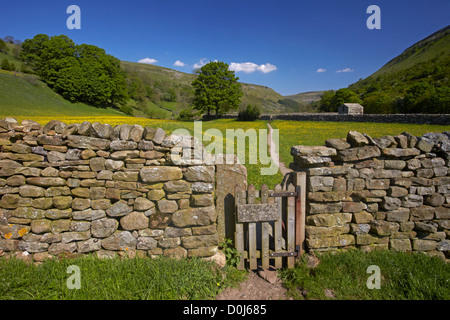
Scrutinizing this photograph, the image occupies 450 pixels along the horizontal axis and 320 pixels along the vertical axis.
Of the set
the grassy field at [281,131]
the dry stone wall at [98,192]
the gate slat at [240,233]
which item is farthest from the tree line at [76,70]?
the gate slat at [240,233]

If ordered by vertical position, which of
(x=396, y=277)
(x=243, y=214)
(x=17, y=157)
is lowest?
(x=396, y=277)

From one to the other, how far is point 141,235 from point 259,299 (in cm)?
247

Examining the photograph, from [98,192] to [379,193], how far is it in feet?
19.0

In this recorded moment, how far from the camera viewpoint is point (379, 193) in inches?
179

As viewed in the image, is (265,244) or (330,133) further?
(330,133)

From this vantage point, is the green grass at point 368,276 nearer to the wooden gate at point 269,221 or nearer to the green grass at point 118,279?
the wooden gate at point 269,221

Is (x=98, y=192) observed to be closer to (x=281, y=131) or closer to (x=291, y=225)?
(x=291, y=225)

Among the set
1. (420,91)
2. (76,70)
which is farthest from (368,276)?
(76,70)

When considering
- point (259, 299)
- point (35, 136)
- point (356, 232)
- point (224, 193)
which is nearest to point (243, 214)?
point (224, 193)

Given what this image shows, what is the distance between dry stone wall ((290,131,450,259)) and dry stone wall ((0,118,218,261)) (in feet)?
7.60

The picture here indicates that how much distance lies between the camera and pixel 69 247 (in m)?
4.07

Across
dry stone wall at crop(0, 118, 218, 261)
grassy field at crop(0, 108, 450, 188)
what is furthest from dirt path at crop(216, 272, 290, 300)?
grassy field at crop(0, 108, 450, 188)

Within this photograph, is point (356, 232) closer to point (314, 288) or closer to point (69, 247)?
point (314, 288)

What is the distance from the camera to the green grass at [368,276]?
3.51m
